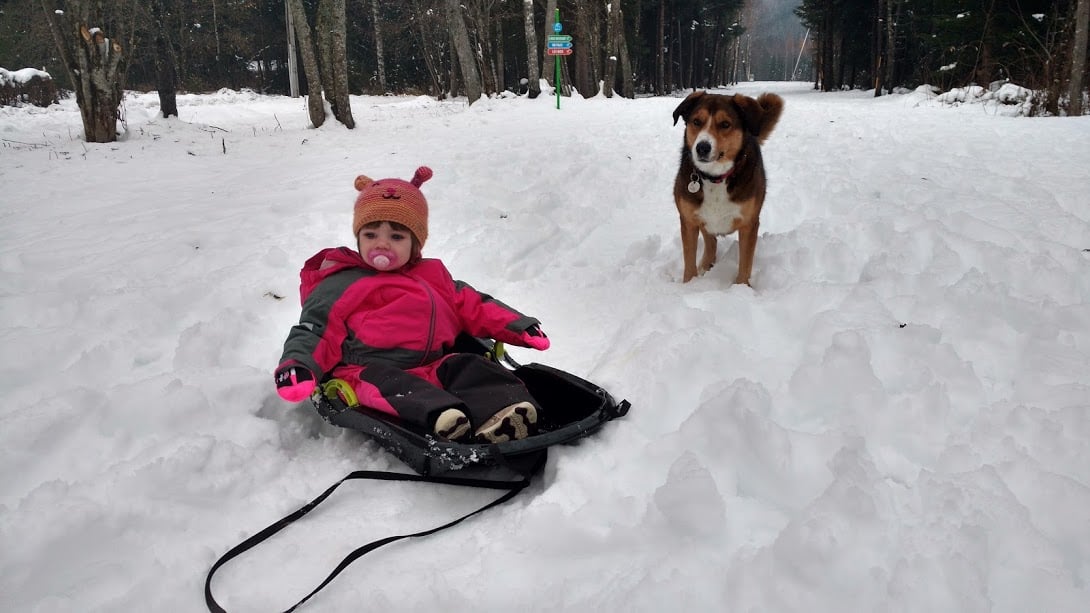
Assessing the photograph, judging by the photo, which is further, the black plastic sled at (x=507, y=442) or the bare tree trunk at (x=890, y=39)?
the bare tree trunk at (x=890, y=39)

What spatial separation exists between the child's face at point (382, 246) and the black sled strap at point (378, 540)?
3.32ft

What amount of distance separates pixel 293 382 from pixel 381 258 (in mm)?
744

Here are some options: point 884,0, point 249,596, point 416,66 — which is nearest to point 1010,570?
point 249,596

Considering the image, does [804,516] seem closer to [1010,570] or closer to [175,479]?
[1010,570]

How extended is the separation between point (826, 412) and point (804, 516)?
0.68m

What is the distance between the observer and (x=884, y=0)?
24234mm

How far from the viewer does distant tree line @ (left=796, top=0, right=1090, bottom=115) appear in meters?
11.2

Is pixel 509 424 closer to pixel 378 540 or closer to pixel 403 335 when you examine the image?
pixel 378 540

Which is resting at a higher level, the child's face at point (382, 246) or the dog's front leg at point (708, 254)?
the child's face at point (382, 246)

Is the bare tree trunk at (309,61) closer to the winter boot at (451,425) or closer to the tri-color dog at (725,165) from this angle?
the tri-color dog at (725,165)

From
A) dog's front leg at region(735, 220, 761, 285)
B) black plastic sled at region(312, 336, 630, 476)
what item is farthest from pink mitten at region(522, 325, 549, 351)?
dog's front leg at region(735, 220, 761, 285)

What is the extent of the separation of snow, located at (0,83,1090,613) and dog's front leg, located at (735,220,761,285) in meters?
0.15

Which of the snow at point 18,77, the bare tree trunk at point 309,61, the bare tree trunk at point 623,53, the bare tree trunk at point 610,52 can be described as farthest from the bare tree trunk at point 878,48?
the snow at point 18,77

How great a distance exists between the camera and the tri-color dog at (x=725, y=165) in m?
3.72
